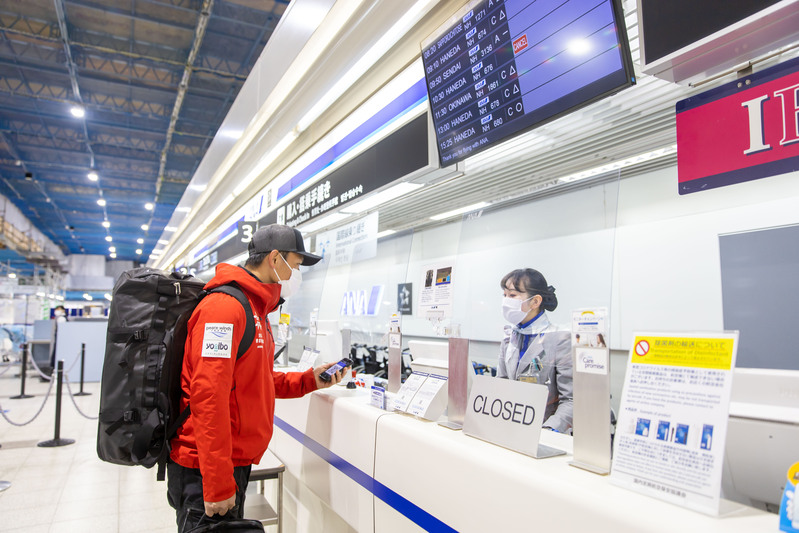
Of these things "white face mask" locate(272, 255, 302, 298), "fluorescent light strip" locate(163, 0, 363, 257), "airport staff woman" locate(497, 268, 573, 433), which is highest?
"fluorescent light strip" locate(163, 0, 363, 257)

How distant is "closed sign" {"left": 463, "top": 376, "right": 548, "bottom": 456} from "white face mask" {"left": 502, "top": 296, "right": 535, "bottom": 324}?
0.38 m

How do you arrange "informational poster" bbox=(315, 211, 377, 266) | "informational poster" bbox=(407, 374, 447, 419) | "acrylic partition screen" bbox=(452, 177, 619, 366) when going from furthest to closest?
"informational poster" bbox=(315, 211, 377, 266) → "informational poster" bbox=(407, 374, 447, 419) → "acrylic partition screen" bbox=(452, 177, 619, 366)

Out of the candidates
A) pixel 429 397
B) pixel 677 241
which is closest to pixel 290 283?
pixel 429 397

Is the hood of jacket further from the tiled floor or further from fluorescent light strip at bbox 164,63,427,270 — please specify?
the tiled floor

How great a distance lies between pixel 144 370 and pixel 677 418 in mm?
1860

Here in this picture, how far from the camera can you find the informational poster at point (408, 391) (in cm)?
198

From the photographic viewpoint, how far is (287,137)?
15.2 feet

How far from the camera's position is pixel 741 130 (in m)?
1.45

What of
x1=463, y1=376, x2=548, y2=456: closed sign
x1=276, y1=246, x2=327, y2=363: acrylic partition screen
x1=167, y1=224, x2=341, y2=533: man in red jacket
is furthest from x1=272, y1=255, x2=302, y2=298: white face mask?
x1=276, y1=246, x2=327, y2=363: acrylic partition screen

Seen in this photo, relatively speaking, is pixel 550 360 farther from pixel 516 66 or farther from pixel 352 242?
pixel 352 242

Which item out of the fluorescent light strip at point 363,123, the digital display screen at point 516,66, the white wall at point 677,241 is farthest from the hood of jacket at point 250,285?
the white wall at point 677,241

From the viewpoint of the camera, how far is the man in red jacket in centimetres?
176

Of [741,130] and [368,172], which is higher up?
[368,172]

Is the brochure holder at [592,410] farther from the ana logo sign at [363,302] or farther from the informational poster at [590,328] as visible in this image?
the ana logo sign at [363,302]
